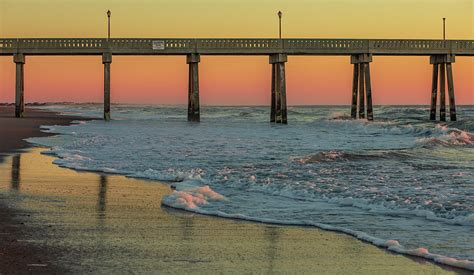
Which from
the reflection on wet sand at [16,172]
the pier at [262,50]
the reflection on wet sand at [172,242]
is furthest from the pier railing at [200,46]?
the reflection on wet sand at [172,242]

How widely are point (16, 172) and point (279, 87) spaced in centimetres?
3672

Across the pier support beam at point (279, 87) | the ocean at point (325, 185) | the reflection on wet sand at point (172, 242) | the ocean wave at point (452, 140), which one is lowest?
the reflection on wet sand at point (172, 242)

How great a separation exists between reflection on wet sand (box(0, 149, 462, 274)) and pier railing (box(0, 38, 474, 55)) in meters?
38.6

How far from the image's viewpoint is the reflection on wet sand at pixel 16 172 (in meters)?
13.7

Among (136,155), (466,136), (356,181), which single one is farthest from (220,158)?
(466,136)

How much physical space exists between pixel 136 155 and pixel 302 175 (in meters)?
6.74

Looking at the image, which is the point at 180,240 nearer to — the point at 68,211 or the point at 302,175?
the point at 68,211

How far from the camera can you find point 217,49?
50594 millimetres

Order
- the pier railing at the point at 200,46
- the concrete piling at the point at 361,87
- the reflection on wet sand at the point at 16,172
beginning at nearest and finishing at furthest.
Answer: the reflection on wet sand at the point at 16,172 < the pier railing at the point at 200,46 < the concrete piling at the point at 361,87

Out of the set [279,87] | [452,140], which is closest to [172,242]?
[452,140]

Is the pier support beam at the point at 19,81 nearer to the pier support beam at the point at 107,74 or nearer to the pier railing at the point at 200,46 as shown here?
the pier railing at the point at 200,46

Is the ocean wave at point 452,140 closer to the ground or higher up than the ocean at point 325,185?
higher up

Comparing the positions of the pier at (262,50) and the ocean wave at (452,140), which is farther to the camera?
the pier at (262,50)

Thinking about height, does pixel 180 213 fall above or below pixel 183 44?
below
